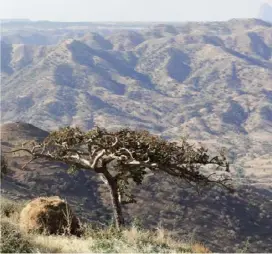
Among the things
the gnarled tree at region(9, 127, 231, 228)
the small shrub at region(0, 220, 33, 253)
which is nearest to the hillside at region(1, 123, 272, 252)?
the gnarled tree at region(9, 127, 231, 228)

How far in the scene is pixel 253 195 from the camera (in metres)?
108

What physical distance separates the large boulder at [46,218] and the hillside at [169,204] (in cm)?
5587

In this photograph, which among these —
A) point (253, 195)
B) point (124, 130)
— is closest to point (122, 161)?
point (124, 130)

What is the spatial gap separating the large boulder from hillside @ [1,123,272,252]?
55.9 meters

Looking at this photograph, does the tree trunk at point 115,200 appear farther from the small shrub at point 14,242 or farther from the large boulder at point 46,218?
the small shrub at point 14,242

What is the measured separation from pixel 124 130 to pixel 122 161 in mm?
1279

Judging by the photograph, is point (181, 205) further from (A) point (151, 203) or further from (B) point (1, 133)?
(B) point (1, 133)

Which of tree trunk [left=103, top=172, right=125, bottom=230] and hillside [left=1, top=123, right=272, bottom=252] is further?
hillside [left=1, top=123, right=272, bottom=252]

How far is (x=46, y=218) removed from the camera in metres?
16.1

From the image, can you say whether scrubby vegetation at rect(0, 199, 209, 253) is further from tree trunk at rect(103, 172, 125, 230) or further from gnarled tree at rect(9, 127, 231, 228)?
gnarled tree at rect(9, 127, 231, 228)

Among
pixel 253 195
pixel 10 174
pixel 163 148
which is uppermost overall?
pixel 163 148

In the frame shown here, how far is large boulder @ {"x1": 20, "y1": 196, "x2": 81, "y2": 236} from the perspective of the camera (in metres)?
15.8

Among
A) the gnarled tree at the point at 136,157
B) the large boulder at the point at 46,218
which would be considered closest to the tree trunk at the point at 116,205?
the gnarled tree at the point at 136,157

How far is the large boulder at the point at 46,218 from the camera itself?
51.9 feet
